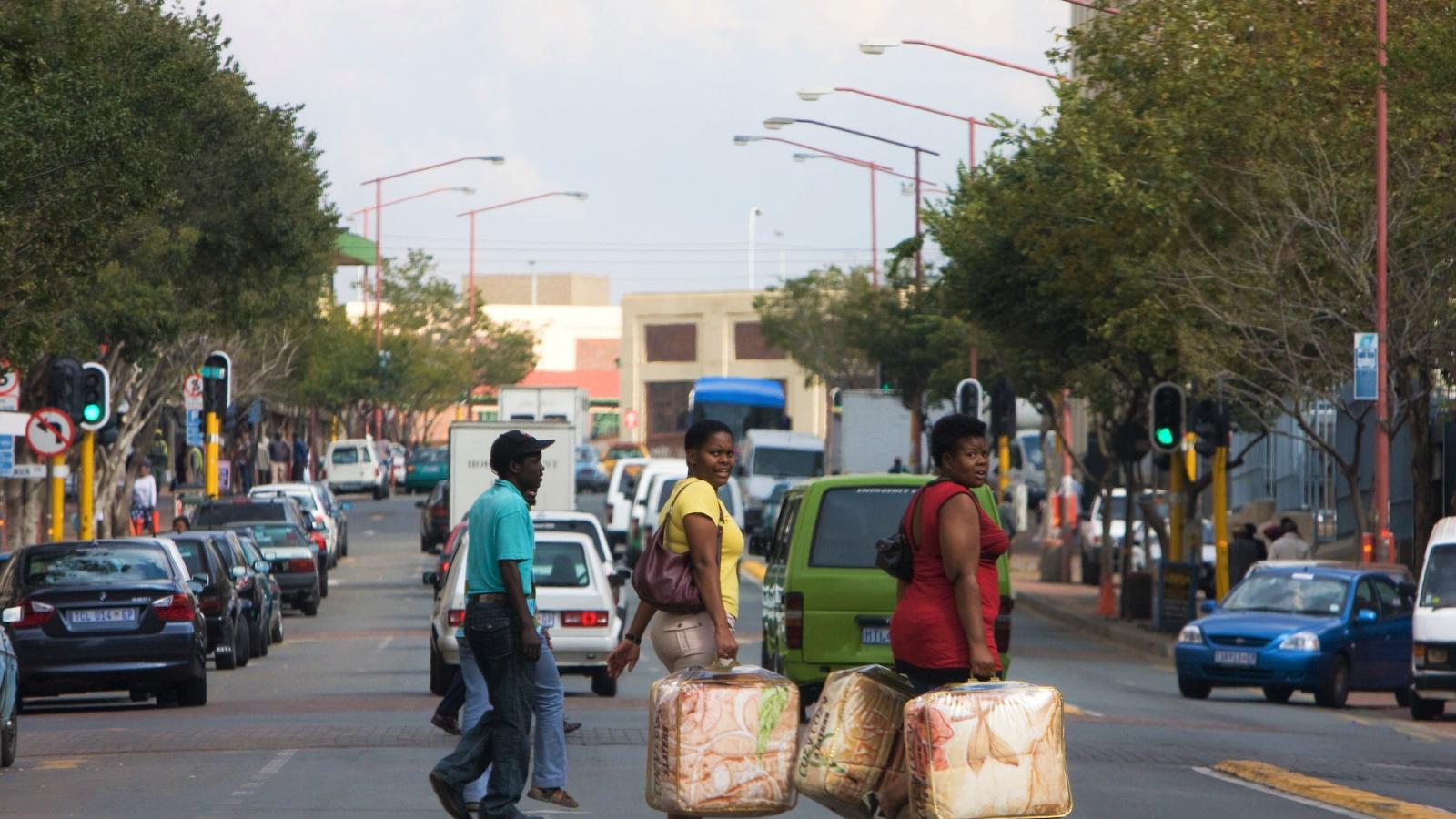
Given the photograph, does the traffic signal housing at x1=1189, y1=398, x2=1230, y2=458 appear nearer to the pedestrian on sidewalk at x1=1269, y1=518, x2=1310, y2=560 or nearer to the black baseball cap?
the pedestrian on sidewalk at x1=1269, y1=518, x2=1310, y2=560

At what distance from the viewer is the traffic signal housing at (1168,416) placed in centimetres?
3020

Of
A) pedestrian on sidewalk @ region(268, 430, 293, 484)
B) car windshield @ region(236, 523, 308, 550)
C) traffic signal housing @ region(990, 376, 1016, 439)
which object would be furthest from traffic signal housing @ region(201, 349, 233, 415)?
pedestrian on sidewalk @ region(268, 430, 293, 484)

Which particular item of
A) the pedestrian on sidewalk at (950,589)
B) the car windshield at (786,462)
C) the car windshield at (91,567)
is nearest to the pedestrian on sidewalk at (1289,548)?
the car windshield at (91,567)

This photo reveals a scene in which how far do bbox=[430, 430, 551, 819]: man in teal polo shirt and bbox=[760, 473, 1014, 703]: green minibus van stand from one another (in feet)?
21.3

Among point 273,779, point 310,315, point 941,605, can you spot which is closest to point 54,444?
point 273,779

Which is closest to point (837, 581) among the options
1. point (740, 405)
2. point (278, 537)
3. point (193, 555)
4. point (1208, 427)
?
point (193, 555)

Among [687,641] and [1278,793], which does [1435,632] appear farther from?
[687,641]

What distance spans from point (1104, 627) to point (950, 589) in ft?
82.1

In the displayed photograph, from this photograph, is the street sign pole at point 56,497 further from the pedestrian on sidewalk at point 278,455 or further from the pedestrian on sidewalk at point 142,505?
the pedestrian on sidewalk at point 278,455

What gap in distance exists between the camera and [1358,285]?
26.2 metres

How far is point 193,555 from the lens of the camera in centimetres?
Answer: 2383

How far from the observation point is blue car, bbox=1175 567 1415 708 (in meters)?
22.2

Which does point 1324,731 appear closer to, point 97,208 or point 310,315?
point 97,208

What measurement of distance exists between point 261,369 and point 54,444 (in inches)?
1262
